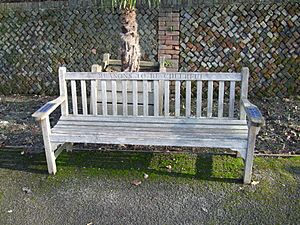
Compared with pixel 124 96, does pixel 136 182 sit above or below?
below

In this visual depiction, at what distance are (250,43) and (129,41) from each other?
2590 mm

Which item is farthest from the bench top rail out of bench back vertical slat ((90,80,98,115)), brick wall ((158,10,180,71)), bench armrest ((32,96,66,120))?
brick wall ((158,10,180,71))

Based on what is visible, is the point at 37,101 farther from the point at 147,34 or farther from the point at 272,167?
the point at 272,167

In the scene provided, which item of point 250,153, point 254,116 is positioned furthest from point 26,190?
point 254,116

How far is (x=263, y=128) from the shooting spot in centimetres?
455

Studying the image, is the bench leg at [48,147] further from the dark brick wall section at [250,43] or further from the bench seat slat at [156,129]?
the dark brick wall section at [250,43]

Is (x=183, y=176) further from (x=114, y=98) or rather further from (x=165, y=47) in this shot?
(x=165, y=47)

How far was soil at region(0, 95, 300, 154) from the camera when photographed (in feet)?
13.3

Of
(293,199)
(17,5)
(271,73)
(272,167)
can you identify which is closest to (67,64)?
(17,5)

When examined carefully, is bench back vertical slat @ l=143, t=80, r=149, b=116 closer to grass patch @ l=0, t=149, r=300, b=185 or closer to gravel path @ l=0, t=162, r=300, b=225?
grass patch @ l=0, t=149, r=300, b=185

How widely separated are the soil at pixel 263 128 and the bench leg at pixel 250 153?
884mm

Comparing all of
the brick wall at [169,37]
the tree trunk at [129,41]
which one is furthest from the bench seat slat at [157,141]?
the brick wall at [169,37]

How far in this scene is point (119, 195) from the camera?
306cm

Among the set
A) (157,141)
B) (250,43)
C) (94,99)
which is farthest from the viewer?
(250,43)
